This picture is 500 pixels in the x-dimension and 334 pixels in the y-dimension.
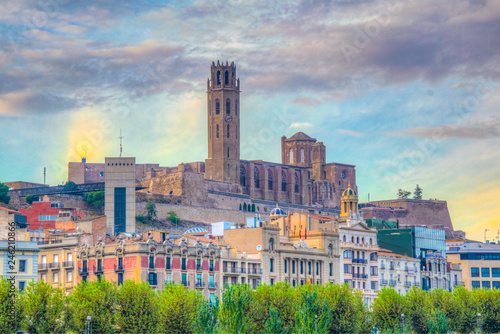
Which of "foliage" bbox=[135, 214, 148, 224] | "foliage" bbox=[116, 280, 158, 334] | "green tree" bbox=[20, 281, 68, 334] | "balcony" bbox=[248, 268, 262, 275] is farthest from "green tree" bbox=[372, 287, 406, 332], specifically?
"foliage" bbox=[135, 214, 148, 224]

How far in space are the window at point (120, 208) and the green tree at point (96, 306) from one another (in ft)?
219

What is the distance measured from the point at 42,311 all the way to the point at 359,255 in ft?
183

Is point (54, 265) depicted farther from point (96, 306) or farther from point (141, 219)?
point (141, 219)

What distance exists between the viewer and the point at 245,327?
92.8 meters

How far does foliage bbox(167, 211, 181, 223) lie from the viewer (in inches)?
7574

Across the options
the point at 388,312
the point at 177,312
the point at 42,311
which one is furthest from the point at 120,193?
the point at 42,311

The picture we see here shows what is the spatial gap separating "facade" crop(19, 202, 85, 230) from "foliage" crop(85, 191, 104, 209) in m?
19.2

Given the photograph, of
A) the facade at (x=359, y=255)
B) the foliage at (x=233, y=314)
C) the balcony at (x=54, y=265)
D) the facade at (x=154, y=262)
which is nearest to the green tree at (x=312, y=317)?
the foliage at (x=233, y=314)

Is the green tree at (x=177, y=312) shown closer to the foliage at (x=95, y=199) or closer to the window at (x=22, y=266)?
the window at (x=22, y=266)

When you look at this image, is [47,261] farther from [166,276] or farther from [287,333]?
[287,333]

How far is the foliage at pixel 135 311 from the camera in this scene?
92.2 meters

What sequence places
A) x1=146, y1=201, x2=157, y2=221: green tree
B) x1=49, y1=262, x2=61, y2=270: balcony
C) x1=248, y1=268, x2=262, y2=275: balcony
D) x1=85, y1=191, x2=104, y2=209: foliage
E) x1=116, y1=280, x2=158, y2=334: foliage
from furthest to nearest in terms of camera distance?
x1=146, y1=201, x2=157, y2=221: green tree
x1=85, y1=191, x2=104, y2=209: foliage
x1=248, y1=268, x2=262, y2=275: balcony
x1=49, y1=262, x2=61, y2=270: balcony
x1=116, y1=280, x2=158, y2=334: foliage

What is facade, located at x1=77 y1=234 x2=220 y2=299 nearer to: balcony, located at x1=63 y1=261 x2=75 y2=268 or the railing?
balcony, located at x1=63 y1=261 x2=75 y2=268

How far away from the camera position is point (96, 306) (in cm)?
9162
